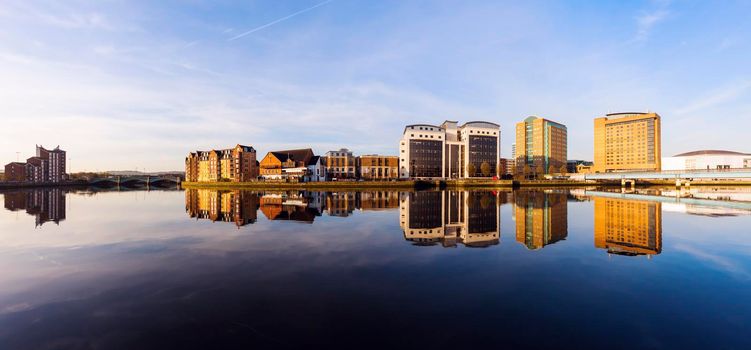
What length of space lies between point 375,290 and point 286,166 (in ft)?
370

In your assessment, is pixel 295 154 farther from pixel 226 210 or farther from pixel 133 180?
pixel 133 180

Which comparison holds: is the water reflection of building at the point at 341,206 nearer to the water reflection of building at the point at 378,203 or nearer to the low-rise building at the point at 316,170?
the water reflection of building at the point at 378,203

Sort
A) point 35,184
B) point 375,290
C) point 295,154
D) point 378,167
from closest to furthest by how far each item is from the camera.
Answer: point 375,290 → point 295,154 → point 378,167 → point 35,184

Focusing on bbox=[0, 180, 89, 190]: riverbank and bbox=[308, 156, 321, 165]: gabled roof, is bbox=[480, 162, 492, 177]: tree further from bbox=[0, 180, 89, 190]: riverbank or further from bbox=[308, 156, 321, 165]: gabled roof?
bbox=[0, 180, 89, 190]: riverbank

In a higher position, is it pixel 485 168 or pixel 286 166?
pixel 286 166

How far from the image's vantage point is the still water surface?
7.43 metres

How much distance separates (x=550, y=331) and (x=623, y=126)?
770 ft

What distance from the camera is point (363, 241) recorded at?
18766 millimetres

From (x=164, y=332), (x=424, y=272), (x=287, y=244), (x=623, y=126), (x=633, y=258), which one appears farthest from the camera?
(x=623, y=126)

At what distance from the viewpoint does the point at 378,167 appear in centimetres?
12731

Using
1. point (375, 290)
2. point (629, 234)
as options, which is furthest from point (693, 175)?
point (375, 290)

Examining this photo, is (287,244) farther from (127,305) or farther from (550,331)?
(550,331)

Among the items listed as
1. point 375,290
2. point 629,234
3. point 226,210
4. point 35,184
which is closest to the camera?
point 375,290

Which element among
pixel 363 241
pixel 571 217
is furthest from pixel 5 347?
pixel 571 217
